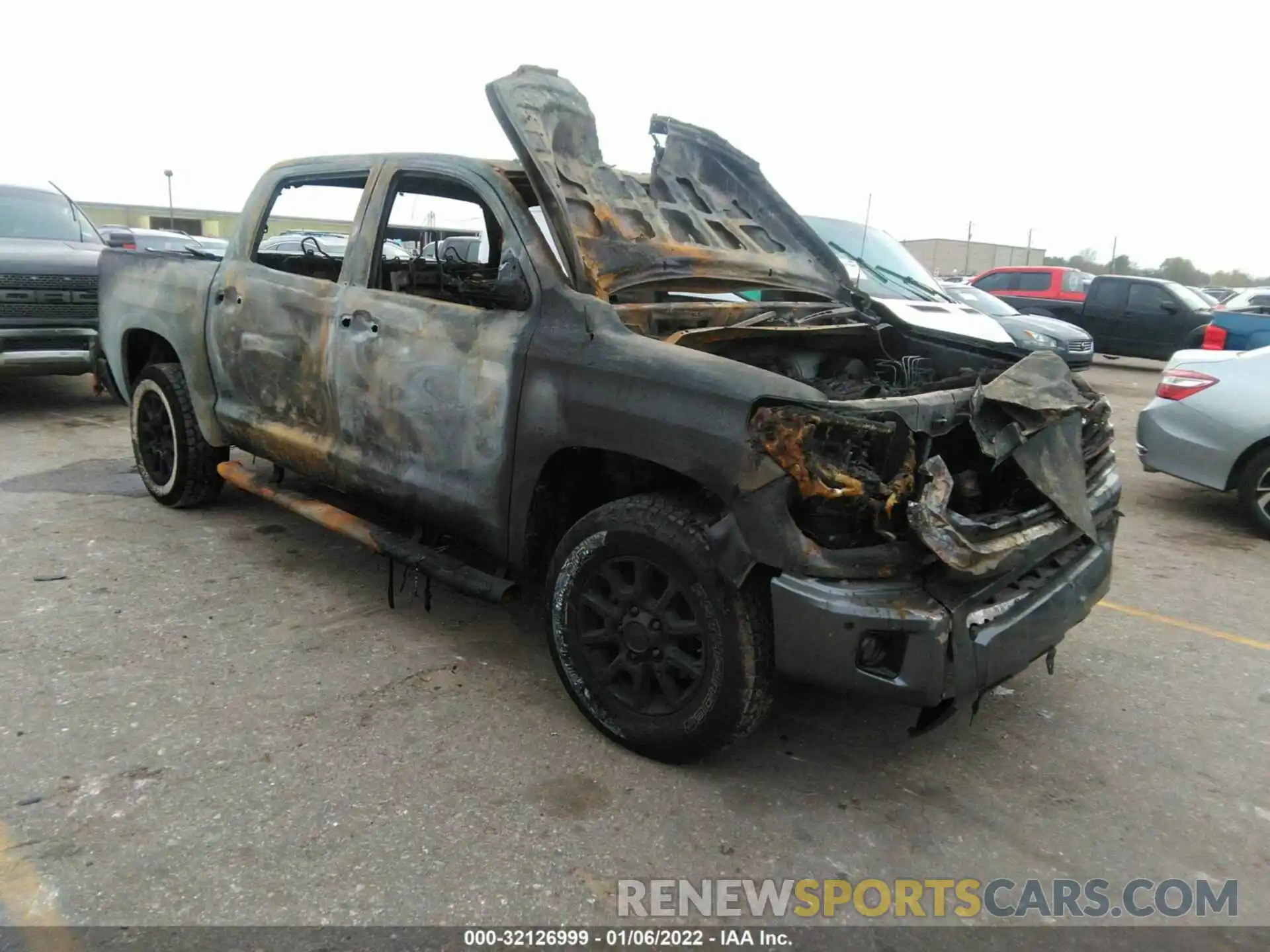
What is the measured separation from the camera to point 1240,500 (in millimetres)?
5930

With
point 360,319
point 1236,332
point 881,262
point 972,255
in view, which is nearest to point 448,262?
point 360,319

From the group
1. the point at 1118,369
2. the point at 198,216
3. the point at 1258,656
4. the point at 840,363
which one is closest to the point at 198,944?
the point at 840,363

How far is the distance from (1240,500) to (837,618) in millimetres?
4813

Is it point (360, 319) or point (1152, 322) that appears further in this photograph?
point (1152, 322)

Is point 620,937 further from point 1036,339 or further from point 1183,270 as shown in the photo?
point 1183,270

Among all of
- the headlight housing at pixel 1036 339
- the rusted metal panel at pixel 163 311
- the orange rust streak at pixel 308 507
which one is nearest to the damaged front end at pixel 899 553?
the orange rust streak at pixel 308 507

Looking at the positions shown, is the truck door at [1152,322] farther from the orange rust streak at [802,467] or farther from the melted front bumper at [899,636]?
the orange rust streak at [802,467]

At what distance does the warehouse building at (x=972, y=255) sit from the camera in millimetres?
41938

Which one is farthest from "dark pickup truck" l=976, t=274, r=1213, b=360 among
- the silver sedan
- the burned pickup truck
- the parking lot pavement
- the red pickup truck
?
the burned pickup truck

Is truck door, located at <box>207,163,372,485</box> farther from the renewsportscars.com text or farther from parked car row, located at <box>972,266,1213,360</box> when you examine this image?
parked car row, located at <box>972,266,1213,360</box>

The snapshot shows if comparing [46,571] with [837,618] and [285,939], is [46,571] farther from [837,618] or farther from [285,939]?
[837,618]

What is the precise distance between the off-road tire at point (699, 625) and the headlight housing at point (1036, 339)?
916 centimetres

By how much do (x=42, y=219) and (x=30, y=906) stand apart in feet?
26.5

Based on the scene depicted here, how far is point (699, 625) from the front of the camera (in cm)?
274
